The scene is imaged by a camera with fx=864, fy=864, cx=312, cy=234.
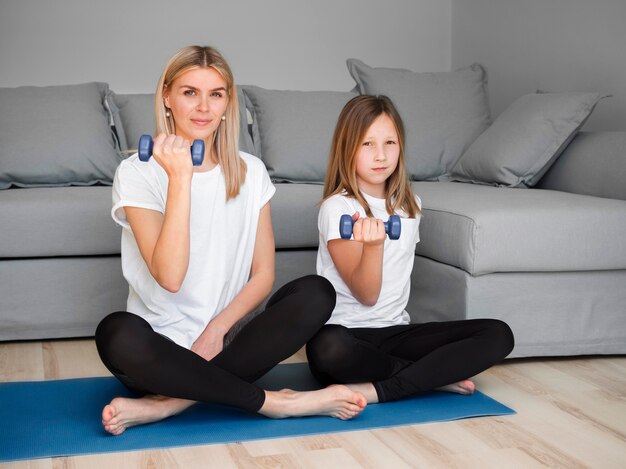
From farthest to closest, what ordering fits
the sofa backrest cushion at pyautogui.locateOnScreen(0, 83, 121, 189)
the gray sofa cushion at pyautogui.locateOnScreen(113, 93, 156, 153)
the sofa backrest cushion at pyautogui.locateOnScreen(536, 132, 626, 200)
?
the gray sofa cushion at pyautogui.locateOnScreen(113, 93, 156, 153), the sofa backrest cushion at pyautogui.locateOnScreen(0, 83, 121, 189), the sofa backrest cushion at pyautogui.locateOnScreen(536, 132, 626, 200)

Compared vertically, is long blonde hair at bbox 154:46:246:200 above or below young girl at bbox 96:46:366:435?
above

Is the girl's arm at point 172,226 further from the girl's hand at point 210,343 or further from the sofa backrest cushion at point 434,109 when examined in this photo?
the sofa backrest cushion at point 434,109

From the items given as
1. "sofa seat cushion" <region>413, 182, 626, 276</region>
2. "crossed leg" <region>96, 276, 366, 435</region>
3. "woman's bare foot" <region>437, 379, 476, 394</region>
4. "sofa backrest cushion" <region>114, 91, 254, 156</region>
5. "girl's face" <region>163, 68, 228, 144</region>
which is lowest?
"woman's bare foot" <region>437, 379, 476, 394</region>

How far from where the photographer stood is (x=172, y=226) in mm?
1900

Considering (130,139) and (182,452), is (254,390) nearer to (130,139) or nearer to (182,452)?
(182,452)

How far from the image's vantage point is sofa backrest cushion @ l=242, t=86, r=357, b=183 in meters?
3.47

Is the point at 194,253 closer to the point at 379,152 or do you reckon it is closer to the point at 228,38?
the point at 379,152

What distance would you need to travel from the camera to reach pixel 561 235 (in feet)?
8.21

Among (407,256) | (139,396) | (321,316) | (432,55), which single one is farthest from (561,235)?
(432,55)

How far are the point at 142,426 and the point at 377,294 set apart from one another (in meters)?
0.68

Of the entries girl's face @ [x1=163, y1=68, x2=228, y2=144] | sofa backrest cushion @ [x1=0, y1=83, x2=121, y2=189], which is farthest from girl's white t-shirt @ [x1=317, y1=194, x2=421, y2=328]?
sofa backrest cushion @ [x1=0, y1=83, x2=121, y2=189]

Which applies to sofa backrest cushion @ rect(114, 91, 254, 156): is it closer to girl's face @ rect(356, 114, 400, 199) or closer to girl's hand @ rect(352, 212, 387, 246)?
girl's face @ rect(356, 114, 400, 199)

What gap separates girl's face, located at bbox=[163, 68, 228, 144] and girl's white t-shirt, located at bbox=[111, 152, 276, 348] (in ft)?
0.42

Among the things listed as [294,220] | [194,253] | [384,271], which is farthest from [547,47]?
[194,253]
